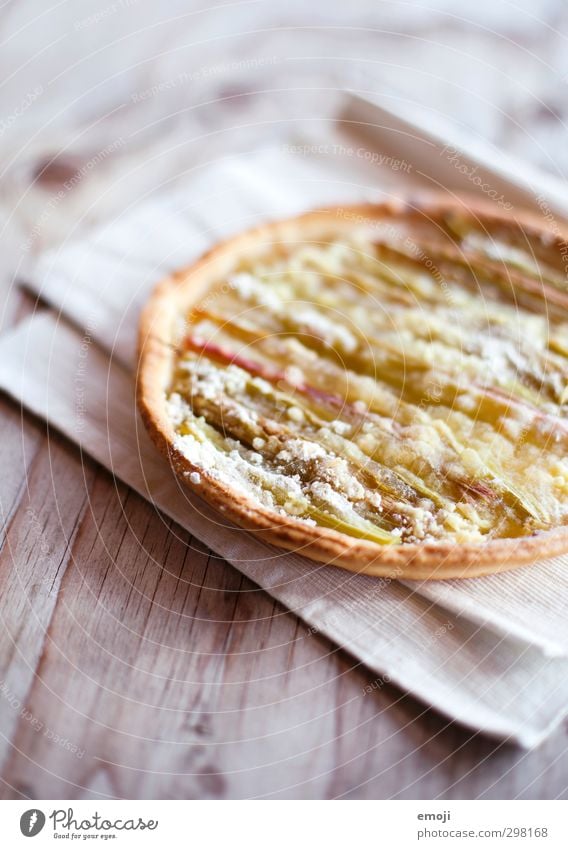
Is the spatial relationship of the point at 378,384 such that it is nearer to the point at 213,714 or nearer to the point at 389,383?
the point at 389,383

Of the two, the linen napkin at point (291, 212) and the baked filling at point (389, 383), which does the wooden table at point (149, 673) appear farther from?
the baked filling at point (389, 383)

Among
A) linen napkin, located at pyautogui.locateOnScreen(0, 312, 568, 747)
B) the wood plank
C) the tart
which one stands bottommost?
the wood plank

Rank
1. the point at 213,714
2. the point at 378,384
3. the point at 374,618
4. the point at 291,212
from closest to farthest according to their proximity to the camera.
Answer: the point at 213,714
the point at 374,618
the point at 378,384
the point at 291,212

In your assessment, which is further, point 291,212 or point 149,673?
point 291,212

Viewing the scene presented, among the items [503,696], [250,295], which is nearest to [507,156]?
[250,295]

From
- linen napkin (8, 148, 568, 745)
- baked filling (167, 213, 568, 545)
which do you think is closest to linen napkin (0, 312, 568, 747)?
linen napkin (8, 148, 568, 745)

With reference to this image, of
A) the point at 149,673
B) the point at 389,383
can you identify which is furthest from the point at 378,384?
the point at 149,673

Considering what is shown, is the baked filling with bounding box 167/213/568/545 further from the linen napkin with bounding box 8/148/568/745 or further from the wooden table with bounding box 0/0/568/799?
the wooden table with bounding box 0/0/568/799
